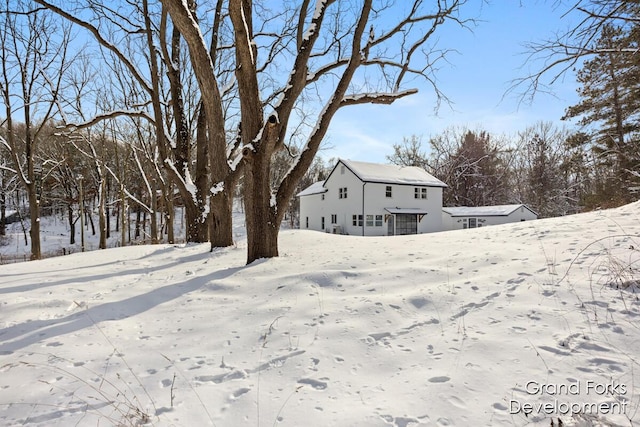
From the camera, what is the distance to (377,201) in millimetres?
27375

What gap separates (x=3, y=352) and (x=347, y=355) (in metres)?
3.15

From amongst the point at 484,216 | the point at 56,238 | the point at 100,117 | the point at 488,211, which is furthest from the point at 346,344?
the point at 56,238

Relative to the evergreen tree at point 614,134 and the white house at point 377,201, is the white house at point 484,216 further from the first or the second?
the evergreen tree at point 614,134

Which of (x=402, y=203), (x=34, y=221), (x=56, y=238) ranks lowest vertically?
(x=56, y=238)

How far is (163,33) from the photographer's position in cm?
929

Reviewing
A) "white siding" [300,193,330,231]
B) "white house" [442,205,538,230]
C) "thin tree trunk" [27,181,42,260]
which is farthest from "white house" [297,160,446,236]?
"thin tree trunk" [27,181,42,260]

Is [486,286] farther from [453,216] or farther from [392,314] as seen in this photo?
[453,216]

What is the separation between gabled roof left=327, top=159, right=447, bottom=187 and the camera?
27297mm

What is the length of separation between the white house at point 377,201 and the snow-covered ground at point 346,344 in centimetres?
2183

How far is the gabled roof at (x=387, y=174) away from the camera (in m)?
27.3

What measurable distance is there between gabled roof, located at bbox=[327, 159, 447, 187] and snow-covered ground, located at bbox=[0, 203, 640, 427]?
879 inches

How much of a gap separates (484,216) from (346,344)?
3197 cm

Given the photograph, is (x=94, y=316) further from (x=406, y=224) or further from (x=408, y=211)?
(x=406, y=224)

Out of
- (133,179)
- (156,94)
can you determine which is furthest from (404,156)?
(156,94)
